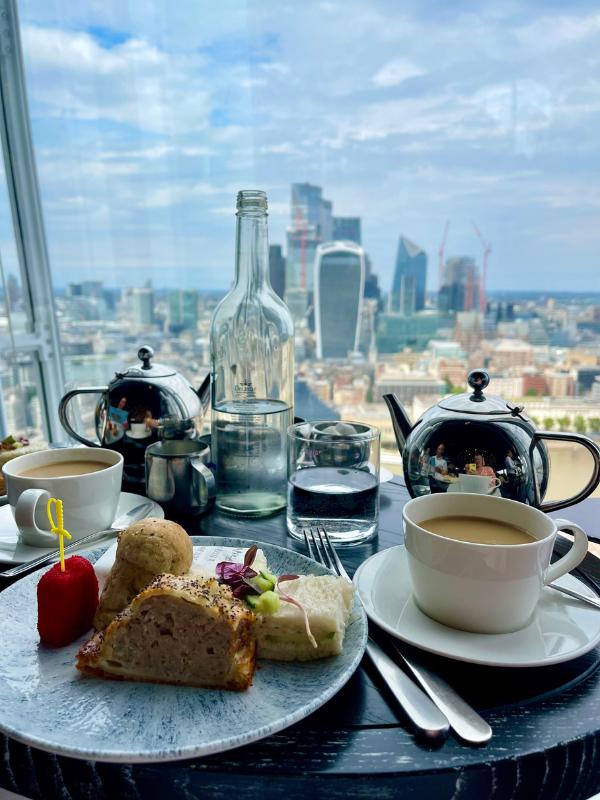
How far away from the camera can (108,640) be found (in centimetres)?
55

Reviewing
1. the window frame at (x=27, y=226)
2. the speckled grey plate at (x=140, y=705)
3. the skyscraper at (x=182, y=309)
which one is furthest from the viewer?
the skyscraper at (x=182, y=309)

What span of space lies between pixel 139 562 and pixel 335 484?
349 mm

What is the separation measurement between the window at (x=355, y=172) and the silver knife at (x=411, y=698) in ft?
6.80

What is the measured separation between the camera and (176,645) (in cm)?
55

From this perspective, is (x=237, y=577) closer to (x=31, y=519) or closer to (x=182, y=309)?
(x=31, y=519)

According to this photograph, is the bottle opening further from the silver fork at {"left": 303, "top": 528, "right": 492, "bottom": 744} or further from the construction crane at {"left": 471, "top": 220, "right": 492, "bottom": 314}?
the construction crane at {"left": 471, "top": 220, "right": 492, "bottom": 314}

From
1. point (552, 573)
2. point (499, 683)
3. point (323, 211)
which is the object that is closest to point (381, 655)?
point (499, 683)

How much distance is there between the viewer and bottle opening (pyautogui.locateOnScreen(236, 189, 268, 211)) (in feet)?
3.30

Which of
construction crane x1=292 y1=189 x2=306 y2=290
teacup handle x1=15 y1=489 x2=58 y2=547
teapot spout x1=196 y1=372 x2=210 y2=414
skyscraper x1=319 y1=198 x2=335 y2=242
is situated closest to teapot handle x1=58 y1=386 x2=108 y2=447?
teapot spout x1=196 y1=372 x2=210 y2=414

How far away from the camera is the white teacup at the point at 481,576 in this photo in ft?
1.94

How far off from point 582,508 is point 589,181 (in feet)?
6.68

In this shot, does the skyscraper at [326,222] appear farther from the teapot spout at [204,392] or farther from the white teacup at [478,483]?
the white teacup at [478,483]

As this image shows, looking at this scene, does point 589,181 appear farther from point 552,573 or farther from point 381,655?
point 381,655

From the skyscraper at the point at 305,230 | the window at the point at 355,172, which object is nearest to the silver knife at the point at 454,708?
the window at the point at 355,172
